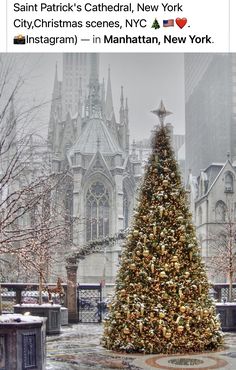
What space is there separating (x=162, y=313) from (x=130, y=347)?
3.29ft

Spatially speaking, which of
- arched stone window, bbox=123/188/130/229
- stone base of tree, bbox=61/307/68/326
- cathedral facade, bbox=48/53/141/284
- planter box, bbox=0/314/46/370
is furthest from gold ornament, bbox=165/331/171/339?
arched stone window, bbox=123/188/130/229

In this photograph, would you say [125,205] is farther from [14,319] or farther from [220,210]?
[14,319]

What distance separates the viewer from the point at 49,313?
1648cm

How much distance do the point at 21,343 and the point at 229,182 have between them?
135ft

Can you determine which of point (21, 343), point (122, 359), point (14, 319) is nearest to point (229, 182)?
point (122, 359)

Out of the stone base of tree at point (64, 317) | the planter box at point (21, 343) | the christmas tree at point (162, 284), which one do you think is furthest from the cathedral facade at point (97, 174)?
the planter box at point (21, 343)

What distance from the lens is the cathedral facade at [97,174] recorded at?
5272 centimetres

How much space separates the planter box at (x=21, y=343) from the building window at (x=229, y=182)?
40287 millimetres

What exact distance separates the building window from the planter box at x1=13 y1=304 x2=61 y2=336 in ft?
110
